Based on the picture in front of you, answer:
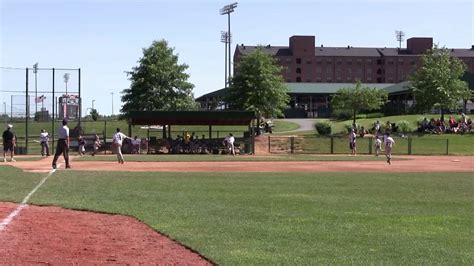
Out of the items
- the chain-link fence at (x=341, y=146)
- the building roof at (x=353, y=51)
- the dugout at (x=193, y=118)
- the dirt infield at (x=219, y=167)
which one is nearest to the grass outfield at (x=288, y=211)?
the dirt infield at (x=219, y=167)

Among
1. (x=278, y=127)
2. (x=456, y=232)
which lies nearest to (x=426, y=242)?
(x=456, y=232)

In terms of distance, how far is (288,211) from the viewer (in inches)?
472

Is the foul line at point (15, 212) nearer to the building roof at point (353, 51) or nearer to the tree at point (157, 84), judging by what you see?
the tree at point (157, 84)

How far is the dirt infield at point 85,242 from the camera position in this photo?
7305 mm

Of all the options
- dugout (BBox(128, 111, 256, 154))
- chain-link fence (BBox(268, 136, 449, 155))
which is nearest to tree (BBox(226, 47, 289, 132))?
chain-link fence (BBox(268, 136, 449, 155))

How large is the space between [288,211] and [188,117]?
31.2m

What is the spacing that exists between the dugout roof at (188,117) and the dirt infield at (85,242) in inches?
1211

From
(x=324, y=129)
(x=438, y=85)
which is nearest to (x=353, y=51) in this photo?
(x=438, y=85)

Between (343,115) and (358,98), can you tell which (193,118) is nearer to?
(358,98)

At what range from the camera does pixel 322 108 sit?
99.9 metres

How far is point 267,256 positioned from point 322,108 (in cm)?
9355

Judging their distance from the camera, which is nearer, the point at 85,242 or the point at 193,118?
the point at 85,242

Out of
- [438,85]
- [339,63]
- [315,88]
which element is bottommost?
[438,85]

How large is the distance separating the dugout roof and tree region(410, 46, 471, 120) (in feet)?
67.1
